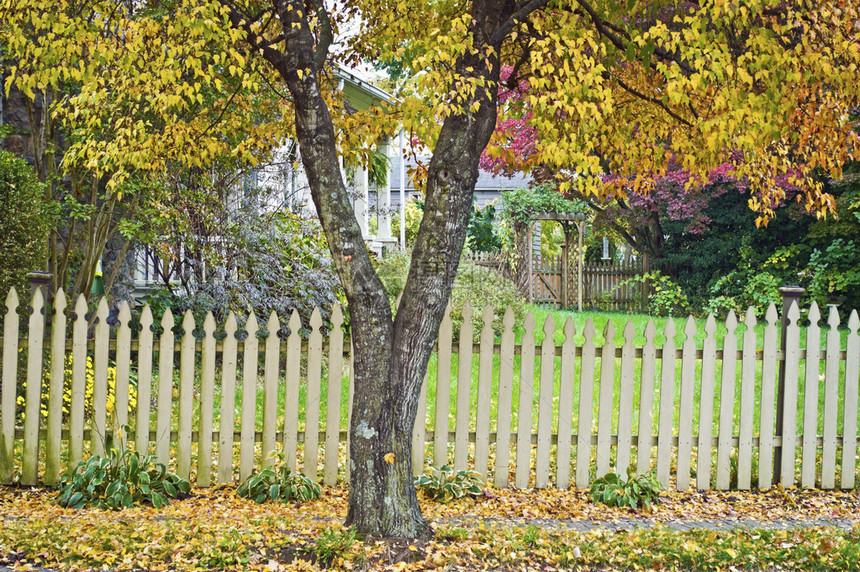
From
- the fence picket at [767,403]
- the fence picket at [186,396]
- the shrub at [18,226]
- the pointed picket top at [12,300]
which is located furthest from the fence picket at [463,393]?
the shrub at [18,226]

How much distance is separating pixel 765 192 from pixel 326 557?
154 inches

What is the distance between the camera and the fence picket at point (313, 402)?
609cm

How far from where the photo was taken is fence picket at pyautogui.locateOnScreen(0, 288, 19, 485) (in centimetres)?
604

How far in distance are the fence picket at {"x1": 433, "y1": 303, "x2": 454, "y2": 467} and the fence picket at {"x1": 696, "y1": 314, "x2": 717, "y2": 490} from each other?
6.20 ft

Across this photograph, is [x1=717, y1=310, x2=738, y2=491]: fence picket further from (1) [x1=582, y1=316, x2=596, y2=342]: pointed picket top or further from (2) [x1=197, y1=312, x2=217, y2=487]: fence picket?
(2) [x1=197, y1=312, x2=217, y2=487]: fence picket

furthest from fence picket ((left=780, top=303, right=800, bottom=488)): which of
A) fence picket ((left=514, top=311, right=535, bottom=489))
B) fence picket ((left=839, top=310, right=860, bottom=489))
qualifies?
fence picket ((left=514, top=311, right=535, bottom=489))

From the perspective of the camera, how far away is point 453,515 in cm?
577

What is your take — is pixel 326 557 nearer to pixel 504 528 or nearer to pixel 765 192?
pixel 504 528

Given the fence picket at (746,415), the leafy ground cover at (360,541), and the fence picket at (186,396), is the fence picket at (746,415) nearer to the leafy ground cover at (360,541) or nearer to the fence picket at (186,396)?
the leafy ground cover at (360,541)

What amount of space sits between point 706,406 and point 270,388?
10.6 feet

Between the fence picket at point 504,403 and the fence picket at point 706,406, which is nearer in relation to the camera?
the fence picket at point 504,403

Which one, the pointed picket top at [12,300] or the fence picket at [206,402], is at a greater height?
the pointed picket top at [12,300]

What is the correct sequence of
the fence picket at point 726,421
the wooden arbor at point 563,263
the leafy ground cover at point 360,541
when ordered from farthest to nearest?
the wooden arbor at point 563,263
the fence picket at point 726,421
the leafy ground cover at point 360,541

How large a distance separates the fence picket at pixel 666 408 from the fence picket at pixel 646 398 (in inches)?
3.3
